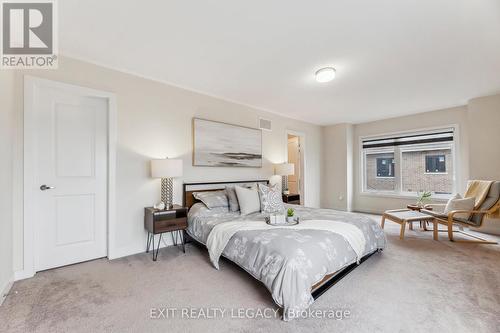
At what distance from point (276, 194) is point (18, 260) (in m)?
3.19

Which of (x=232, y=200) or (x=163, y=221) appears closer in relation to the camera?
(x=163, y=221)

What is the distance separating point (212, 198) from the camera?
11.3 feet

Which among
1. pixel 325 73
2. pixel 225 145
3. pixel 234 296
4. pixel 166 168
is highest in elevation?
pixel 325 73

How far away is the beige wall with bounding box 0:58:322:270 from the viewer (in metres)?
2.42

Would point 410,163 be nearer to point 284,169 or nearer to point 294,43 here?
point 284,169

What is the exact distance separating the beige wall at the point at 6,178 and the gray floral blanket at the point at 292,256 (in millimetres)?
1913

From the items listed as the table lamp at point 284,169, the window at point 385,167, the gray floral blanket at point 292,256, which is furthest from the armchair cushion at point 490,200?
the table lamp at point 284,169

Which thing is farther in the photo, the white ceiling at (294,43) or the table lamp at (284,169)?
the table lamp at (284,169)

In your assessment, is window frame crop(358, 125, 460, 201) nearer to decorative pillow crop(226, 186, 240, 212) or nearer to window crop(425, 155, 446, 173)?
window crop(425, 155, 446, 173)

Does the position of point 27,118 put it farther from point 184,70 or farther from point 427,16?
point 427,16

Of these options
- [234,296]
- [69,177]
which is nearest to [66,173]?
[69,177]

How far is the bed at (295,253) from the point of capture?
1746 millimetres

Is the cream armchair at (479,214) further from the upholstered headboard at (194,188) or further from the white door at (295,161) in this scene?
the upholstered headboard at (194,188)

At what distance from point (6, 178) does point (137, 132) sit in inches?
55.6
